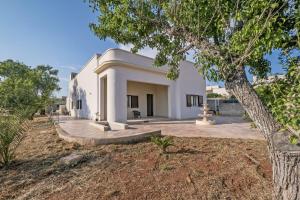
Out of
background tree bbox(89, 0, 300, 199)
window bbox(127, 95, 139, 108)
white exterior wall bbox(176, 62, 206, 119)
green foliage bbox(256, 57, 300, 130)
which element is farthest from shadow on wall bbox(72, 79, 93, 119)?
green foliage bbox(256, 57, 300, 130)

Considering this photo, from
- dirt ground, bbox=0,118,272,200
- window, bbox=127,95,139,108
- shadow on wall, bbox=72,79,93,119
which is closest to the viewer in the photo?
dirt ground, bbox=0,118,272,200

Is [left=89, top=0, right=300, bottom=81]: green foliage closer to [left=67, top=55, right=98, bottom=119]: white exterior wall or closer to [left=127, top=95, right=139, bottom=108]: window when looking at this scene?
[left=67, top=55, right=98, bottom=119]: white exterior wall

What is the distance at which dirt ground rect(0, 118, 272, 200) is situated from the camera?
3133 millimetres

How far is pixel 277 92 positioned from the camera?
2.25 meters

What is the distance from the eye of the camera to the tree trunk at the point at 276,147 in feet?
7.20

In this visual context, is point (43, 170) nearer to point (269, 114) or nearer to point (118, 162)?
point (118, 162)

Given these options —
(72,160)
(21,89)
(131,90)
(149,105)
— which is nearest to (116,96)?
(131,90)

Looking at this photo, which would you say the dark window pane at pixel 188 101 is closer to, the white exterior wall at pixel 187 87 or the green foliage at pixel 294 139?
the white exterior wall at pixel 187 87

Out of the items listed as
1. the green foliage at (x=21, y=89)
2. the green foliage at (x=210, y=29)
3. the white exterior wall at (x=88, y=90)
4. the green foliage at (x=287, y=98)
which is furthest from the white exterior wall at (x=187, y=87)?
the green foliage at (x=287, y=98)

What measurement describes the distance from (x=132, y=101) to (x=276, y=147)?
15064 mm

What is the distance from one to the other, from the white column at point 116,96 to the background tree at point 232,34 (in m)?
7.76

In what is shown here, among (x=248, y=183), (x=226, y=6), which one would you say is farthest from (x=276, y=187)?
(x=226, y=6)

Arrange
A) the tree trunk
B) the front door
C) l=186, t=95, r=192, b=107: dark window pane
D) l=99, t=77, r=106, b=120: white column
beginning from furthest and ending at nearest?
the front door, l=186, t=95, r=192, b=107: dark window pane, l=99, t=77, r=106, b=120: white column, the tree trunk

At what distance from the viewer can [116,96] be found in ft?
39.0
